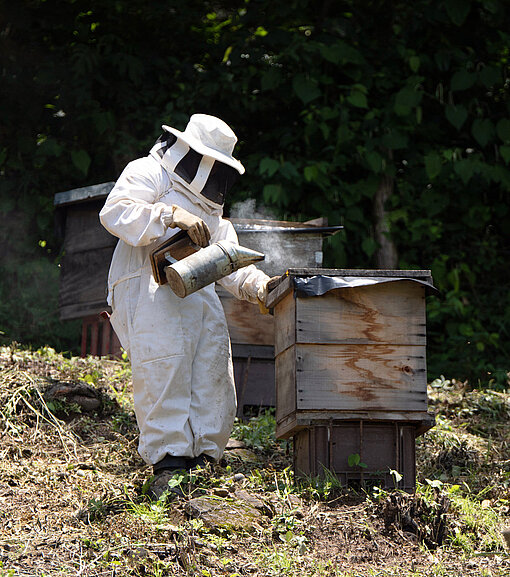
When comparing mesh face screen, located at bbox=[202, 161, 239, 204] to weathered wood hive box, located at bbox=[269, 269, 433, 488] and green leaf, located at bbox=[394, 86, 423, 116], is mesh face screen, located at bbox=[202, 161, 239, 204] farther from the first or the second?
green leaf, located at bbox=[394, 86, 423, 116]

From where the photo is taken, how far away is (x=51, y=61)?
288 inches

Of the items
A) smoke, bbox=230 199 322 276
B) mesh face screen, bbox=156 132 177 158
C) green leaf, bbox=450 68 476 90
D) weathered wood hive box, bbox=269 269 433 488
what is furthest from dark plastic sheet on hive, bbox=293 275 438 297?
green leaf, bbox=450 68 476 90

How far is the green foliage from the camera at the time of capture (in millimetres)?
7117

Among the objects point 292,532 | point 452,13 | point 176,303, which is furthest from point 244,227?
point 452,13

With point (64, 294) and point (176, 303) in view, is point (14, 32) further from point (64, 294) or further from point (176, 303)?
point (176, 303)

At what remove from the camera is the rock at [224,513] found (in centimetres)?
316

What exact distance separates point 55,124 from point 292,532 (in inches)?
208

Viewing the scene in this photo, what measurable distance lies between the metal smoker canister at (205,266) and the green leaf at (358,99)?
3.46 metres

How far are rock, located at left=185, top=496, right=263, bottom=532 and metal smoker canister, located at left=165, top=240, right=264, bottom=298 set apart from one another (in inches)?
35.3

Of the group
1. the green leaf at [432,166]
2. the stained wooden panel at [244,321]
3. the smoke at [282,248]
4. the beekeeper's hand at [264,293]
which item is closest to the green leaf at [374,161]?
the green leaf at [432,166]

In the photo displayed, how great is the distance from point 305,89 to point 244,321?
252 centimetres

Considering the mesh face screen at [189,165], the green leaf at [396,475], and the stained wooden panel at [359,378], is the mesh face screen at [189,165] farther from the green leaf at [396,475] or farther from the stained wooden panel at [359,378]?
the green leaf at [396,475]

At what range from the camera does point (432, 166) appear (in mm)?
7020

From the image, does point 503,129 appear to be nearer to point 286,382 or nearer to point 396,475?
point 286,382
